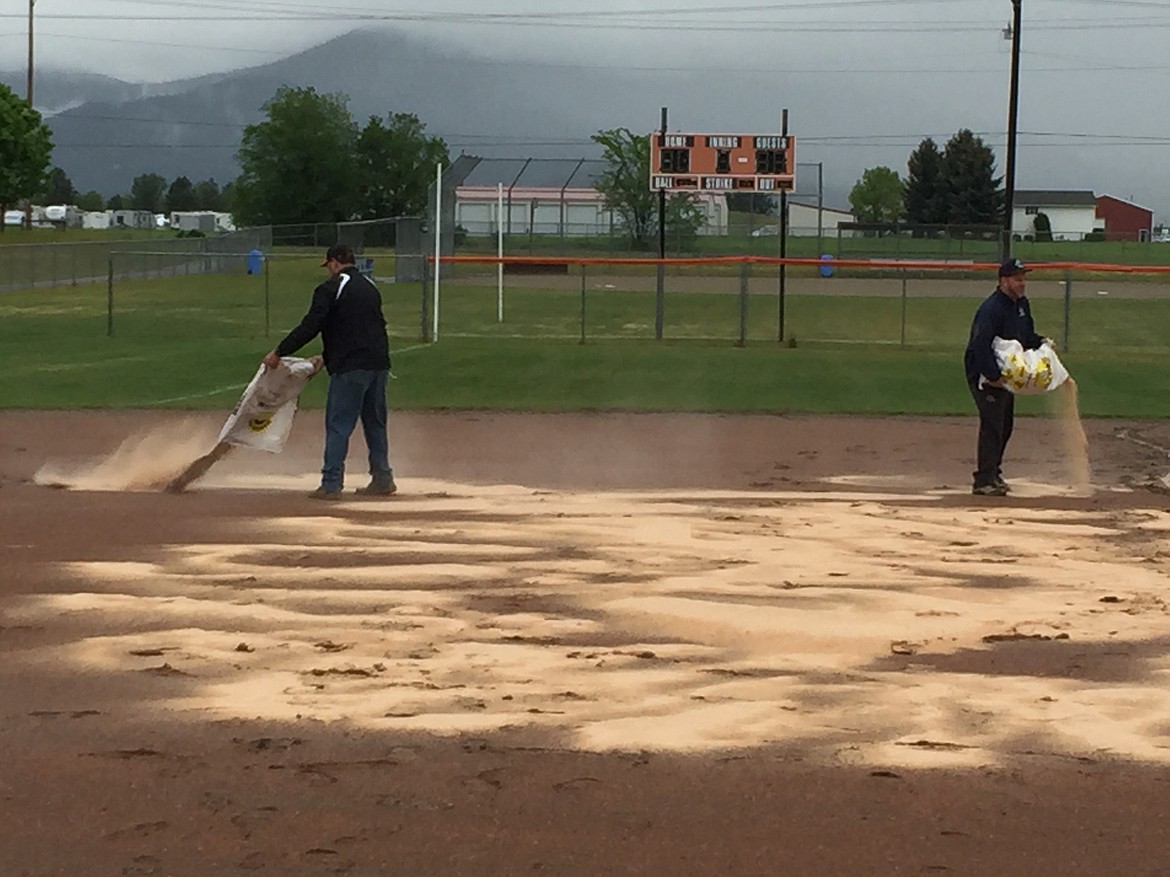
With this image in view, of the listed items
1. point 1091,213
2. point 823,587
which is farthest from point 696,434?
point 1091,213

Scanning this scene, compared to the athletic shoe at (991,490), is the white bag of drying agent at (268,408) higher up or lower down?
higher up

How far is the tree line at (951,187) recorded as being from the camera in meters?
119

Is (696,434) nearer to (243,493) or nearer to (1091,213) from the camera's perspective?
(243,493)

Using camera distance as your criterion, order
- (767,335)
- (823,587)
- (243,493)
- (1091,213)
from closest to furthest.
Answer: (823,587) → (243,493) → (767,335) → (1091,213)

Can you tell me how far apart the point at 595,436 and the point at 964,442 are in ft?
12.6

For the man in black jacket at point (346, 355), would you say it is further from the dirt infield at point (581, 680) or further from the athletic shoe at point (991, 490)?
the athletic shoe at point (991, 490)

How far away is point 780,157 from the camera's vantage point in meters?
32.5

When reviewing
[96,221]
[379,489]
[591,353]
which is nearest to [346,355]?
[379,489]

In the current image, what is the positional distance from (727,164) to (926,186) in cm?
9795

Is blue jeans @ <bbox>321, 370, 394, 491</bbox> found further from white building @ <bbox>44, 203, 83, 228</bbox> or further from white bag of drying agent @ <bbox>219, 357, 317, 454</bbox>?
white building @ <bbox>44, 203, 83, 228</bbox>

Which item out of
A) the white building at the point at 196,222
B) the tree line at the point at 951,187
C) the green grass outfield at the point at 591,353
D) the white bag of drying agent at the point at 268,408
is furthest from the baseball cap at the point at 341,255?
the white building at the point at 196,222

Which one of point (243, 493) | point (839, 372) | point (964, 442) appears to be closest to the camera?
point (243, 493)

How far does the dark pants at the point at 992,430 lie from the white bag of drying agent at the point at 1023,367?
0.14 metres

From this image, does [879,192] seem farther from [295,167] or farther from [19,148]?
[19,148]
